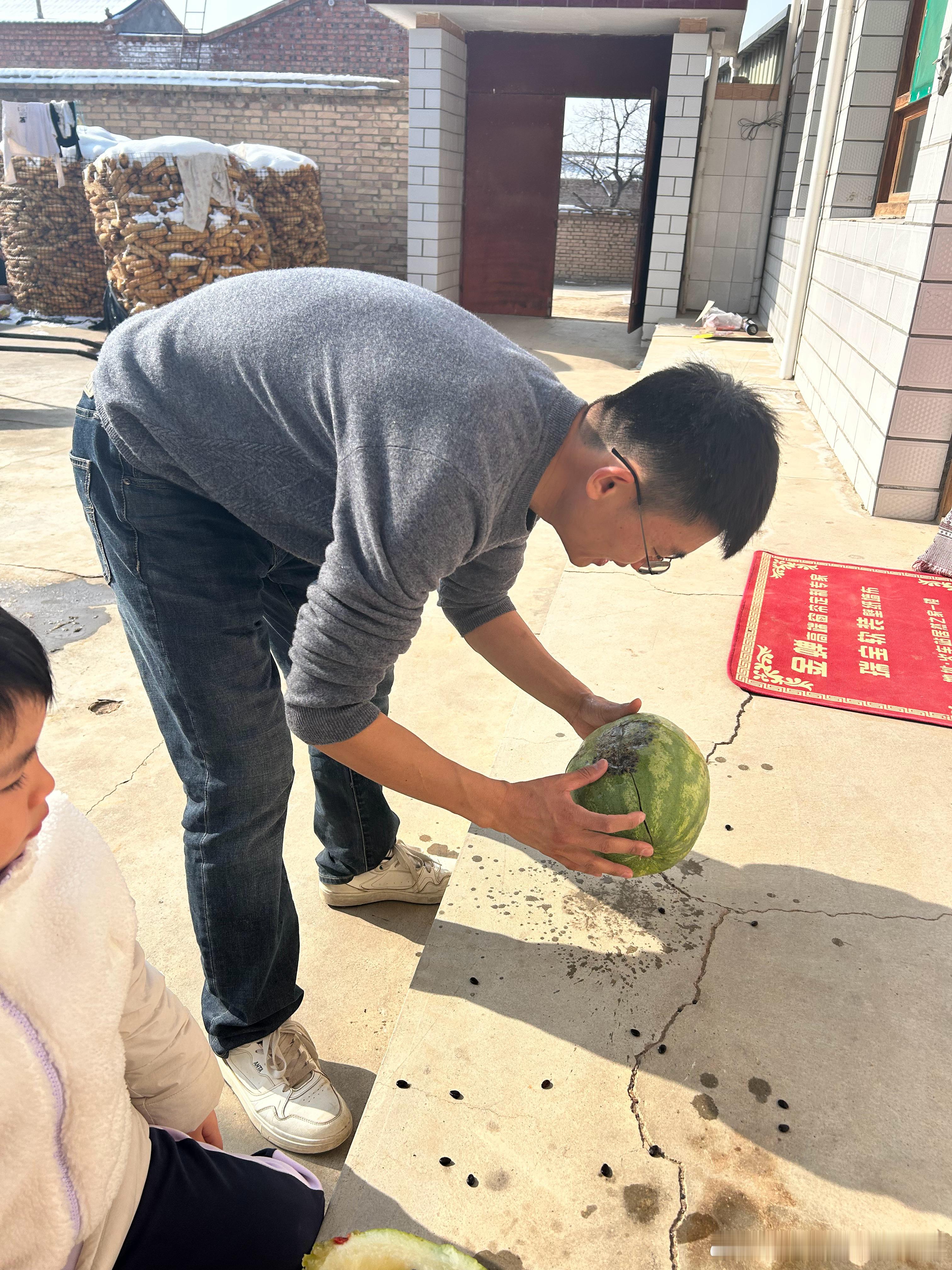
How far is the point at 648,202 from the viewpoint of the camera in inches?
413

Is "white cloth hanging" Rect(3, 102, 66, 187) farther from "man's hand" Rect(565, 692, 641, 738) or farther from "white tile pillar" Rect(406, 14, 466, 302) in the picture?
"man's hand" Rect(565, 692, 641, 738)

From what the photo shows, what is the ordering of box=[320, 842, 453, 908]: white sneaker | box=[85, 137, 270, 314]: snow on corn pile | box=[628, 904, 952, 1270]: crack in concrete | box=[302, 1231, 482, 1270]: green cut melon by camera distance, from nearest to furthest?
box=[302, 1231, 482, 1270]: green cut melon
box=[628, 904, 952, 1270]: crack in concrete
box=[320, 842, 453, 908]: white sneaker
box=[85, 137, 270, 314]: snow on corn pile

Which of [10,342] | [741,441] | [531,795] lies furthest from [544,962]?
[10,342]

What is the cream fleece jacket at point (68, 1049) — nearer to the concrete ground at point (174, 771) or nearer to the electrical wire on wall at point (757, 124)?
the concrete ground at point (174, 771)

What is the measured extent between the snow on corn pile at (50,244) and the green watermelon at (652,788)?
11.7 metres

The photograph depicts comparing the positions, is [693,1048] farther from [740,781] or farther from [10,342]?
[10,342]

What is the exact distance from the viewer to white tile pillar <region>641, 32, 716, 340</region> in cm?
918

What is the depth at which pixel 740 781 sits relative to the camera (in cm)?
236

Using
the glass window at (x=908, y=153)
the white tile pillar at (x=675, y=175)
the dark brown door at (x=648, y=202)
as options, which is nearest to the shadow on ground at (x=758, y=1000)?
the glass window at (x=908, y=153)

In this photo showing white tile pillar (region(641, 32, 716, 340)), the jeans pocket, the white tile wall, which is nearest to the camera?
the jeans pocket

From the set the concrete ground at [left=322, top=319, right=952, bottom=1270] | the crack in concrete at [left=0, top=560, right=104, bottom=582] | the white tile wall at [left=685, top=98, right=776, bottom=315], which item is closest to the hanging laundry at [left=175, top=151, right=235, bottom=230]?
the white tile wall at [left=685, top=98, right=776, bottom=315]

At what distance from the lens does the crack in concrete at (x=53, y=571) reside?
14.1 feet

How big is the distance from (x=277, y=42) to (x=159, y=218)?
13572 mm

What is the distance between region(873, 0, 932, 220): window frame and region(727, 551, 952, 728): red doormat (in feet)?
8.65
